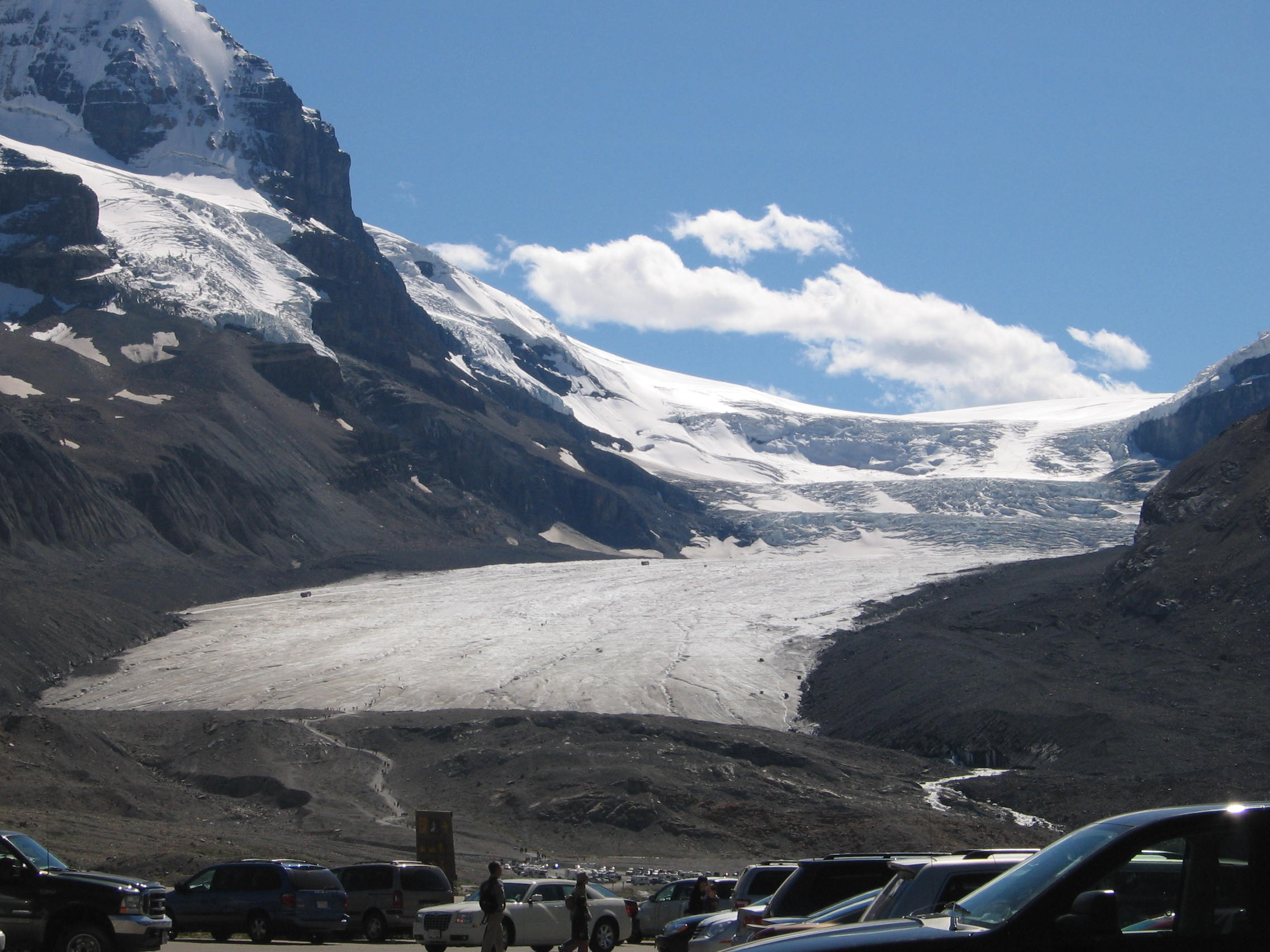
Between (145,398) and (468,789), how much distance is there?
308 ft

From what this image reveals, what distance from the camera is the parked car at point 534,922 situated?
1938 cm

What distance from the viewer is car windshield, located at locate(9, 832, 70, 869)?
47.4 feet

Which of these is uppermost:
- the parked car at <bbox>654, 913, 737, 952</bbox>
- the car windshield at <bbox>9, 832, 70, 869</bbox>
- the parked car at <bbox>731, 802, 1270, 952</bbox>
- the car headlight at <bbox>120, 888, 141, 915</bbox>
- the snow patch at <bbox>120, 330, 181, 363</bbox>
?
the snow patch at <bbox>120, 330, 181, 363</bbox>

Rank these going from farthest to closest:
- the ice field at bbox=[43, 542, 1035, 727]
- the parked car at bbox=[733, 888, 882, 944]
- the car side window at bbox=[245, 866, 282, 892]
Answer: the ice field at bbox=[43, 542, 1035, 727], the car side window at bbox=[245, 866, 282, 892], the parked car at bbox=[733, 888, 882, 944]

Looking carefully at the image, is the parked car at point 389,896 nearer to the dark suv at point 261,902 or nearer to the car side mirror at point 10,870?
the dark suv at point 261,902

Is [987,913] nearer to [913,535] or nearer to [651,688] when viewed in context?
[651,688]

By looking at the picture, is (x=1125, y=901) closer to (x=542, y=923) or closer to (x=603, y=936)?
(x=603, y=936)

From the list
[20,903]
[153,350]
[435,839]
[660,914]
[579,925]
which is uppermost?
[153,350]

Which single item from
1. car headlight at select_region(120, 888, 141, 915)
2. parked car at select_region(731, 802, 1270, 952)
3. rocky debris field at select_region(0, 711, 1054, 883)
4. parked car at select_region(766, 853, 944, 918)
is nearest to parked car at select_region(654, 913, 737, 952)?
parked car at select_region(766, 853, 944, 918)

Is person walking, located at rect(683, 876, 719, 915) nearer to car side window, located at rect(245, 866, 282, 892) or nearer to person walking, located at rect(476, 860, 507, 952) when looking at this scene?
person walking, located at rect(476, 860, 507, 952)

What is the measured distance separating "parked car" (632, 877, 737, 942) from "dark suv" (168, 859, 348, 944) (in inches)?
189

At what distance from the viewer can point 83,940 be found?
13.6 metres

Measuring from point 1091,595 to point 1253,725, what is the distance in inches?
1153

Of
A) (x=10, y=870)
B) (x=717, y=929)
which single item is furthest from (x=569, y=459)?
(x=10, y=870)
